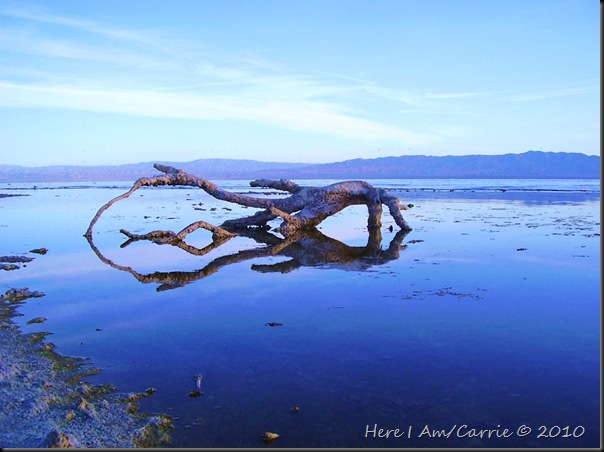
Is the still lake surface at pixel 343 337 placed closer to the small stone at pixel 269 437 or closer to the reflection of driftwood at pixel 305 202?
the small stone at pixel 269 437

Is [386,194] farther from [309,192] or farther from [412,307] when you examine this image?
[412,307]

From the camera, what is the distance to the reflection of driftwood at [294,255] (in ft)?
33.2

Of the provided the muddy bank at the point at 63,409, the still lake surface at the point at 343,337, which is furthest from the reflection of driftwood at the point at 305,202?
the muddy bank at the point at 63,409

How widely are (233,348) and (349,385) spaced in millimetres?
1591

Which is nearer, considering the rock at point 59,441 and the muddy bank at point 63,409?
the rock at point 59,441

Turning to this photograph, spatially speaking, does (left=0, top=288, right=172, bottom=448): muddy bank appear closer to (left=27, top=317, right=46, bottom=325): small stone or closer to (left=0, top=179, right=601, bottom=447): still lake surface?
(left=0, top=179, right=601, bottom=447): still lake surface

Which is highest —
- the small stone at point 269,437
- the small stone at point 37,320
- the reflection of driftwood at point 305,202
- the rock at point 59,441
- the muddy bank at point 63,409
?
the reflection of driftwood at point 305,202

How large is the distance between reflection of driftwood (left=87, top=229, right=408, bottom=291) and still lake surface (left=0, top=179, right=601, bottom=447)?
0.09 meters

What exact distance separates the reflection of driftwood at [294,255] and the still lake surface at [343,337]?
0.29 feet

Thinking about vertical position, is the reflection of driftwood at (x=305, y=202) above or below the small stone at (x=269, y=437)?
above

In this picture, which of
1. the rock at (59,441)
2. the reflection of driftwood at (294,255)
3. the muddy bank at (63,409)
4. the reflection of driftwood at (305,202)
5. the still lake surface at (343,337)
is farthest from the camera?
the reflection of driftwood at (305,202)

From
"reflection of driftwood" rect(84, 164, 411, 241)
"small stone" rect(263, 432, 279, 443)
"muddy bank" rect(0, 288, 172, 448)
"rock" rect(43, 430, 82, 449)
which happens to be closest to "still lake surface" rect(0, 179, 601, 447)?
"small stone" rect(263, 432, 279, 443)

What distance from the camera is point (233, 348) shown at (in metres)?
5.95

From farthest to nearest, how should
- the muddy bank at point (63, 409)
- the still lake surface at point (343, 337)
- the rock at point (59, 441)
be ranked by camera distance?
the still lake surface at point (343, 337) → the muddy bank at point (63, 409) → the rock at point (59, 441)
